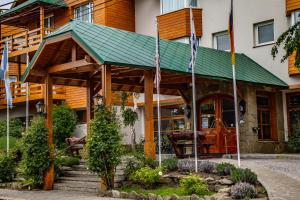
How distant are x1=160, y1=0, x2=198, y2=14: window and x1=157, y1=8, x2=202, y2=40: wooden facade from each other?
0.42 m

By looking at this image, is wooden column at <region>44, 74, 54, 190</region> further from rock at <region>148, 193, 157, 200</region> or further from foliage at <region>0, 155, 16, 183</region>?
rock at <region>148, 193, 157, 200</region>

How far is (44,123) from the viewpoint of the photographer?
16562 millimetres

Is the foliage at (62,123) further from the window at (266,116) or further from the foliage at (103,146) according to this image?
the foliage at (103,146)

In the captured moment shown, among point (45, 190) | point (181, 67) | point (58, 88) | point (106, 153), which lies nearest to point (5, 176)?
point (45, 190)

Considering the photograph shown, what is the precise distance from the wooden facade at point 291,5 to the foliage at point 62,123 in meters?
13.0

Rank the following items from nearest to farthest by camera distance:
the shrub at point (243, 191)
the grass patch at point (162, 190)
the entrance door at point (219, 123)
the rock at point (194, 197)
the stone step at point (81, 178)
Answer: the shrub at point (243, 191) → the rock at point (194, 197) → the grass patch at point (162, 190) → the stone step at point (81, 178) → the entrance door at point (219, 123)

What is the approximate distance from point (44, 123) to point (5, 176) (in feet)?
10.5

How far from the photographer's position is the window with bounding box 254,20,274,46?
23.5 metres

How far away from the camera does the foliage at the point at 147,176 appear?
1374 cm

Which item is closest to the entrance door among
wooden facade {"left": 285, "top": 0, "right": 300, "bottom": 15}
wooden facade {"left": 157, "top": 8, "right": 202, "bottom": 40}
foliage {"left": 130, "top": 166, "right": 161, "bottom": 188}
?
wooden facade {"left": 285, "top": 0, "right": 300, "bottom": 15}

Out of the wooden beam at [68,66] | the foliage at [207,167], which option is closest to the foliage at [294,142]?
the foliage at [207,167]

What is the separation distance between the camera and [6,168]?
59.6ft

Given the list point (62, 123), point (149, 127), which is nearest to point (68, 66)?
point (149, 127)

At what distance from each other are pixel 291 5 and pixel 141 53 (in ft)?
31.1
